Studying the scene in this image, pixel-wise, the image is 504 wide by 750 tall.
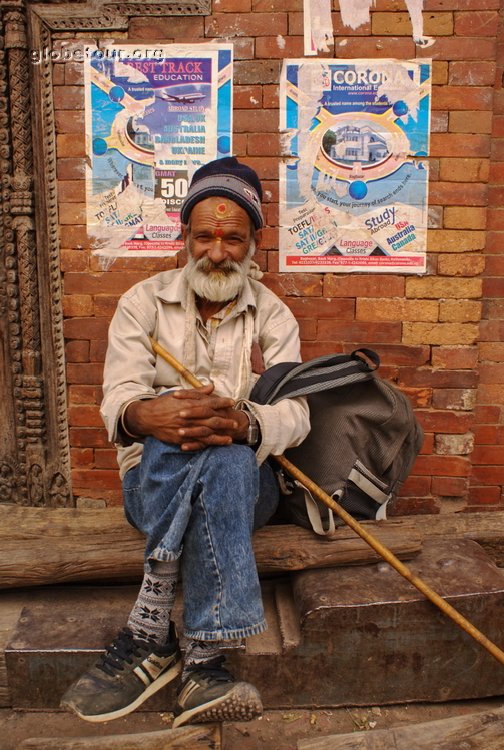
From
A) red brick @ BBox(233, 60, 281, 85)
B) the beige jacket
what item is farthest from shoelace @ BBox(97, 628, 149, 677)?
red brick @ BBox(233, 60, 281, 85)

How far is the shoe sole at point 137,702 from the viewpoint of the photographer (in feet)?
6.89

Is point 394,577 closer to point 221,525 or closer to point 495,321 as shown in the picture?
point 221,525

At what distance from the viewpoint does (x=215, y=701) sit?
2.10m

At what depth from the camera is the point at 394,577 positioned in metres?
2.69

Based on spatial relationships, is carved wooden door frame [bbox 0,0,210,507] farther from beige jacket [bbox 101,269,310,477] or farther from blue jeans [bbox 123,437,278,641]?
blue jeans [bbox 123,437,278,641]

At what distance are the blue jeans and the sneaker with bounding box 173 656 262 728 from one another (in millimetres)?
142

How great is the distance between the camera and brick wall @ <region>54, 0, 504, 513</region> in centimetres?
307

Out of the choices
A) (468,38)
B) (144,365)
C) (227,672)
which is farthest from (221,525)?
(468,38)

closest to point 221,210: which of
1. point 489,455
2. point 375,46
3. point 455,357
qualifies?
point 375,46

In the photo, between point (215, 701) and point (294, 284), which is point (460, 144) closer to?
point (294, 284)

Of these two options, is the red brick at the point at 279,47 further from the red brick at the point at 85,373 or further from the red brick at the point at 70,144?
the red brick at the point at 85,373

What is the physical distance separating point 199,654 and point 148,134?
229cm

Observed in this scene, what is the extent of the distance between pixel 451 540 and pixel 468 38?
228 cm

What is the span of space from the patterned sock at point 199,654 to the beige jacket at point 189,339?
752mm
